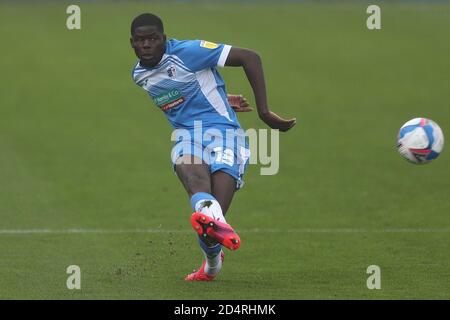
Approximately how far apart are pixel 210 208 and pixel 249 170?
34.4 ft

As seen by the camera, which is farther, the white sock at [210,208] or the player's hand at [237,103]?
the player's hand at [237,103]

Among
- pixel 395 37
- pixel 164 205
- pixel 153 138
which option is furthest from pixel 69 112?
pixel 395 37

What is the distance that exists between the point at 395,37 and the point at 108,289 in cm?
2942

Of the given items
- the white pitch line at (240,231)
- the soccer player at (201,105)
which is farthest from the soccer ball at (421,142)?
the white pitch line at (240,231)

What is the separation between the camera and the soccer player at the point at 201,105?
1088 centimetres

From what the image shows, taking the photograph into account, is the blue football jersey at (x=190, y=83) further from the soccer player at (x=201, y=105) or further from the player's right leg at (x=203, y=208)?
the player's right leg at (x=203, y=208)

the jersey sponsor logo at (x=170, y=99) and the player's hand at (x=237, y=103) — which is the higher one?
the player's hand at (x=237, y=103)

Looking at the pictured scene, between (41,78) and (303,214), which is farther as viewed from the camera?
(41,78)

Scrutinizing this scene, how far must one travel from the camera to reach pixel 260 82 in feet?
36.4

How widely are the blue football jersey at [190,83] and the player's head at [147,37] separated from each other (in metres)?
0.18

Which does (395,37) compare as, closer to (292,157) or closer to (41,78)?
(41,78)

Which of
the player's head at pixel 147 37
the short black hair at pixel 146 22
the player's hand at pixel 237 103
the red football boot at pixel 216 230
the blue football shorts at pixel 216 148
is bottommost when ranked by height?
the red football boot at pixel 216 230

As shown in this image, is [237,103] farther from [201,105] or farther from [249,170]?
[249,170]

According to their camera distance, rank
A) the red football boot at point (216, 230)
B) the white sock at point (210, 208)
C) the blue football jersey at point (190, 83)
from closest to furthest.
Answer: the red football boot at point (216, 230) → the white sock at point (210, 208) → the blue football jersey at point (190, 83)
